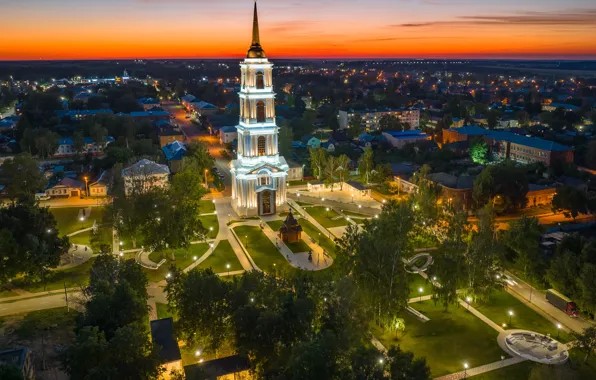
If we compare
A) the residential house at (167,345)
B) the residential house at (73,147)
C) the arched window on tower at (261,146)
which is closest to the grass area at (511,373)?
the residential house at (167,345)

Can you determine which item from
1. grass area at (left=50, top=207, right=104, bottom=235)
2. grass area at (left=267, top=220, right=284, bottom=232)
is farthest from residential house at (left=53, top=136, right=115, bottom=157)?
grass area at (left=267, top=220, right=284, bottom=232)

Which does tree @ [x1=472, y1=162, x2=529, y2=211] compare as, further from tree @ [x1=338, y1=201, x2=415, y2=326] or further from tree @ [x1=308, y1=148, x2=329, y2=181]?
tree @ [x1=338, y1=201, x2=415, y2=326]

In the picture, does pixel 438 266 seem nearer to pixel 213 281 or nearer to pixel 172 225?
pixel 213 281

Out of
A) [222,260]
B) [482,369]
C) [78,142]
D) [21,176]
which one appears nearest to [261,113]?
[222,260]

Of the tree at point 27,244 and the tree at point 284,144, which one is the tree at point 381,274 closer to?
the tree at point 27,244

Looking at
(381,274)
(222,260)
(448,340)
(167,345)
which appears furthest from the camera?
(222,260)

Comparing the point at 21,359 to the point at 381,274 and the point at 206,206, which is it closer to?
the point at 381,274

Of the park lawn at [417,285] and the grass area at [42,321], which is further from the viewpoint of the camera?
the park lawn at [417,285]
